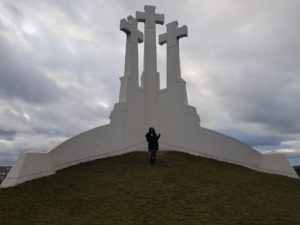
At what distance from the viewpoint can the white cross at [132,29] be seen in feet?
53.4

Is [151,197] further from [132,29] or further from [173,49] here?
[132,29]

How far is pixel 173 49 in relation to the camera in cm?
1702

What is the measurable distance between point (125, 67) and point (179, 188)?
776cm

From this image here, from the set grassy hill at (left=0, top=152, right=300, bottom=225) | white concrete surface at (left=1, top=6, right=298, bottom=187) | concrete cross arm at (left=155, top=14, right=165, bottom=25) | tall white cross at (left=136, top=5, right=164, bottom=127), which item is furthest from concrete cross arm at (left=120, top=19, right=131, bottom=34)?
grassy hill at (left=0, top=152, right=300, bottom=225)

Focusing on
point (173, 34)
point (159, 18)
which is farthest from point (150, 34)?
point (173, 34)

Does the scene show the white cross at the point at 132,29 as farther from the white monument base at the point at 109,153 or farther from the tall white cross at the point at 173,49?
the white monument base at the point at 109,153

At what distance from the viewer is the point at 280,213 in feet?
28.9

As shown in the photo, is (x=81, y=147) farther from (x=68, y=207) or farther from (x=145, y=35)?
(x=145, y=35)

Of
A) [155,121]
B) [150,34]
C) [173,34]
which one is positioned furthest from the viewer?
[150,34]

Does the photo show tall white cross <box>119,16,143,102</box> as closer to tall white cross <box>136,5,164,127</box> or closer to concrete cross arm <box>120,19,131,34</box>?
concrete cross arm <box>120,19,131,34</box>

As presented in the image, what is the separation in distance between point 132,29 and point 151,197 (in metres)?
10.1

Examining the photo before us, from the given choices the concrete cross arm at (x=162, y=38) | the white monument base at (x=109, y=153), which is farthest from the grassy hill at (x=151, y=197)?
the concrete cross arm at (x=162, y=38)

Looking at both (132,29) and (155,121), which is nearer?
(155,121)

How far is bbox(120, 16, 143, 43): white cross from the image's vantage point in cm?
1628
